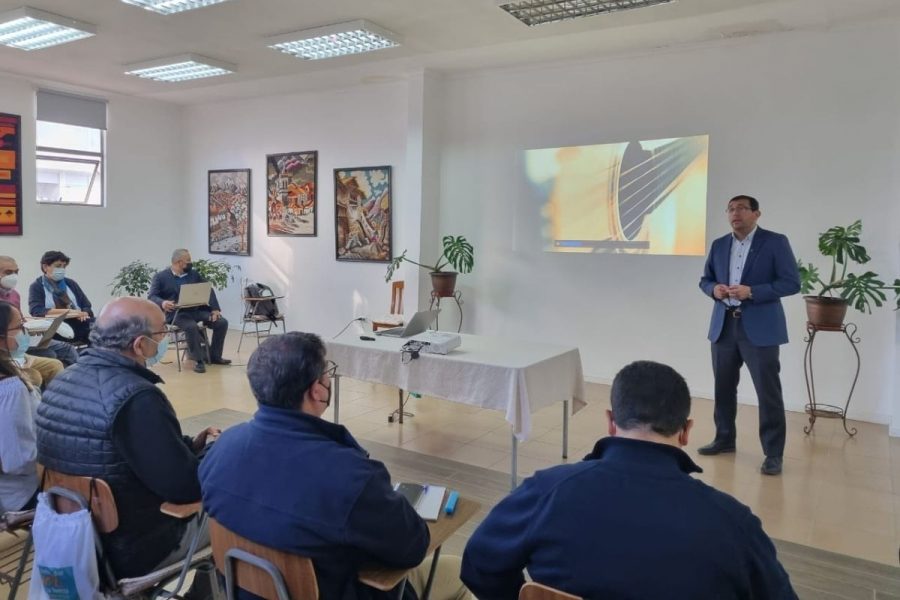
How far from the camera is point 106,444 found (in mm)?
1831

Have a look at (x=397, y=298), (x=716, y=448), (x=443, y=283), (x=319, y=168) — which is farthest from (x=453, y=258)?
(x=716, y=448)

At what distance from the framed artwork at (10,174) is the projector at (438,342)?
19.0 feet

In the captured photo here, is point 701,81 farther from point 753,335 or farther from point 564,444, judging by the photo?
point 564,444

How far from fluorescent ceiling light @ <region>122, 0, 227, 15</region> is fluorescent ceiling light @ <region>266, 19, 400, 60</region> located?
0.86 metres

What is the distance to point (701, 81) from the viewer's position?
18.2ft

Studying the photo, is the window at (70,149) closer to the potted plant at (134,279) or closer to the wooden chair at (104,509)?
the potted plant at (134,279)

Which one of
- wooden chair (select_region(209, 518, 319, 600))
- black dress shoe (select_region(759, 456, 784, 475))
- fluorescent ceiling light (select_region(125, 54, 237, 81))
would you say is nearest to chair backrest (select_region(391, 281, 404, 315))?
fluorescent ceiling light (select_region(125, 54, 237, 81))

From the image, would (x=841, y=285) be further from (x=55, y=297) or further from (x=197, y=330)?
(x=55, y=297)

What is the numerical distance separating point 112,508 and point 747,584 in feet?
5.25

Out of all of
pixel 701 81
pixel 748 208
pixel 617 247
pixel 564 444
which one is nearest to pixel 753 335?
pixel 748 208

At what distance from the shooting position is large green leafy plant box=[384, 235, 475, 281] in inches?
260

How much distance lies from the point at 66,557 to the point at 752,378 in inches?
146

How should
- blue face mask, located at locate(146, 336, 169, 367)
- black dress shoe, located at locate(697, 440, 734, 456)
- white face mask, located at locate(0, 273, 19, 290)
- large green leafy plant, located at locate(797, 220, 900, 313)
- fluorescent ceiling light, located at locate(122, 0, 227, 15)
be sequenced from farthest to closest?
white face mask, located at locate(0, 273, 19, 290) < fluorescent ceiling light, located at locate(122, 0, 227, 15) < large green leafy plant, located at locate(797, 220, 900, 313) < black dress shoe, located at locate(697, 440, 734, 456) < blue face mask, located at locate(146, 336, 169, 367)

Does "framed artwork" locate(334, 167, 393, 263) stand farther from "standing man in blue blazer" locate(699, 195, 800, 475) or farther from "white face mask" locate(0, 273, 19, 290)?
"standing man in blue blazer" locate(699, 195, 800, 475)
